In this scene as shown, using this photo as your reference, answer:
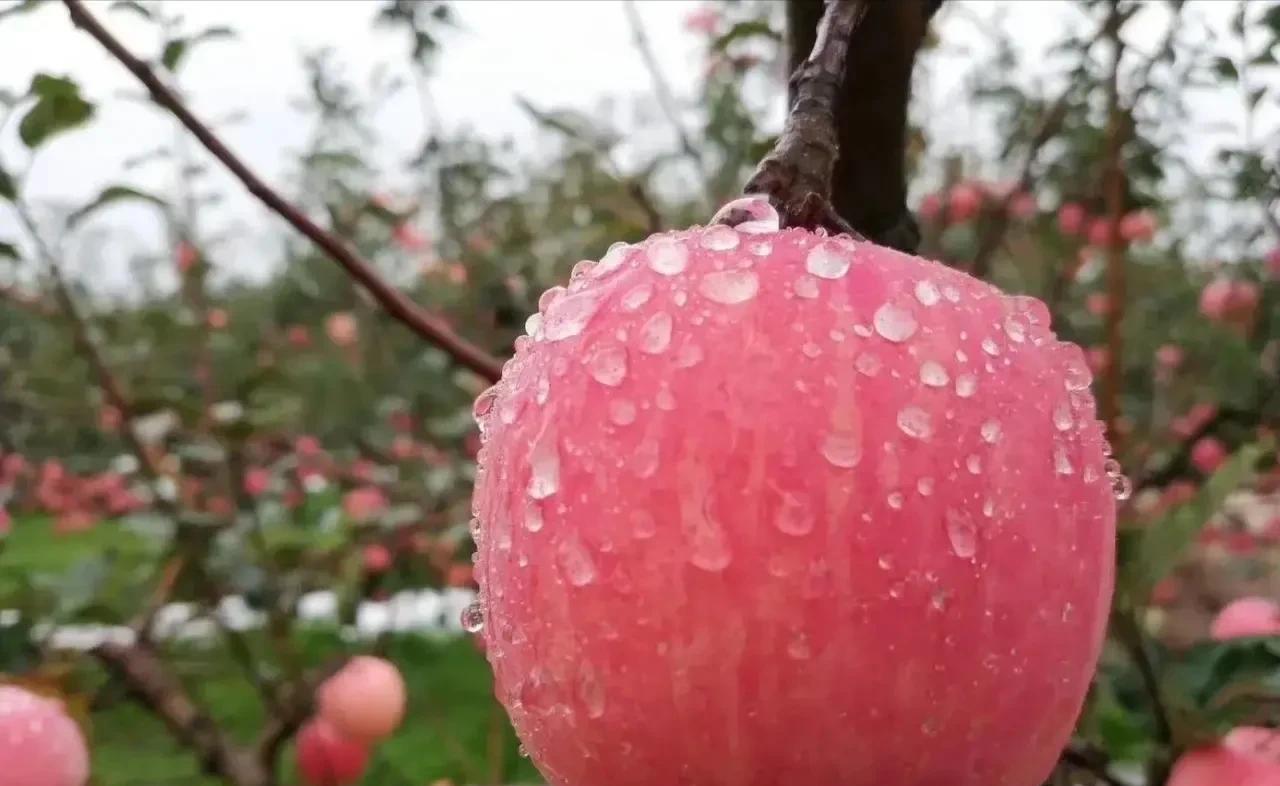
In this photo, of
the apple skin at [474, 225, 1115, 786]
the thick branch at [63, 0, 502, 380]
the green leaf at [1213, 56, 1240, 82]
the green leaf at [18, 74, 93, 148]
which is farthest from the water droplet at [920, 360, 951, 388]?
the green leaf at [1213, 56, 1240, 82]

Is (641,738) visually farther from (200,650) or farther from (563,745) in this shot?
(200,650)

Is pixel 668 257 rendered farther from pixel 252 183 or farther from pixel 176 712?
pixel 176 712

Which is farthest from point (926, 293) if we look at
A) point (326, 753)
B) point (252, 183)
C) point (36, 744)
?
point (326, 753)

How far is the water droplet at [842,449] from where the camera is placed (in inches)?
9.7

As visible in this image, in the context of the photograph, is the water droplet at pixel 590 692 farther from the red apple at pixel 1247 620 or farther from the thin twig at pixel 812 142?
the red apple at pixel 1247 620

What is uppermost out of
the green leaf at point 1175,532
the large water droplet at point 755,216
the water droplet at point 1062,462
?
the large water droplet at point 755,216

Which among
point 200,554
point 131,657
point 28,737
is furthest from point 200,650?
point 28,737

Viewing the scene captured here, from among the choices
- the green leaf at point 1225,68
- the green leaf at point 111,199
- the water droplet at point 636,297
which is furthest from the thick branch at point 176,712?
the green leaf at point 1225,68

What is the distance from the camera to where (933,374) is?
10.1 inches

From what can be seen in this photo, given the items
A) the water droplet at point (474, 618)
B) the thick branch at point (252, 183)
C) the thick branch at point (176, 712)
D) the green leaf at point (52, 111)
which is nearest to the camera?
the water droplet at point (474, 618)

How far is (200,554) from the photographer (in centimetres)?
92

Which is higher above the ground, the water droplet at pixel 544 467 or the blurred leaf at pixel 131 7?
the blurred leaf at pixel 131 7

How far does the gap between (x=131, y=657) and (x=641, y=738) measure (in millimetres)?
625

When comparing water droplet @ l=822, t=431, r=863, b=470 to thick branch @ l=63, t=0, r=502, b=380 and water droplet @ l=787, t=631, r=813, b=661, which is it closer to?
water droplet @ l=787, t=631, r=813, b=661
